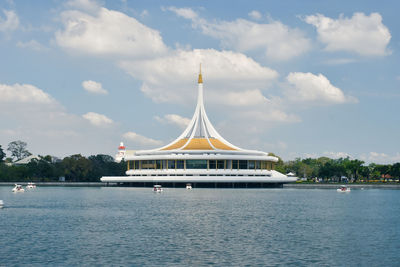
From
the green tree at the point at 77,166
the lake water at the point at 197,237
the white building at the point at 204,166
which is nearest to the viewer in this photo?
the lake water at the point at 197,237

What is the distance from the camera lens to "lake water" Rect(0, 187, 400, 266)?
33.9 m

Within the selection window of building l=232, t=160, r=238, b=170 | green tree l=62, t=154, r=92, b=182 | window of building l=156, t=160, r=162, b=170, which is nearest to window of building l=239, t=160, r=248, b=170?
window of building l=232, t=160, r=238, b=170

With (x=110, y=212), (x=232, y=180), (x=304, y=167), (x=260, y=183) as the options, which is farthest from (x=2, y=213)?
(x=304, y=167)

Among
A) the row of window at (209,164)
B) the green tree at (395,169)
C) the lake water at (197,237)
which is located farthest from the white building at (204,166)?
the lake water at (197,237)

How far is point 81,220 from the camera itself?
178ft

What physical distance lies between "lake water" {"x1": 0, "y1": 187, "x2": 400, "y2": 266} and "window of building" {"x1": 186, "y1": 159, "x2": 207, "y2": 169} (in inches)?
2795

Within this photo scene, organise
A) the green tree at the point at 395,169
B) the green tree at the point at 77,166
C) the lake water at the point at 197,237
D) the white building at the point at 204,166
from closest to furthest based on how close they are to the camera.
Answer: the lake water at the point at 197,237, the white building at the point at 204,166, the green tree at the point at 395,169, the green tree at the point at 77,166

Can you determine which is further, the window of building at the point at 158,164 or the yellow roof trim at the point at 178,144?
the yellow roof trim at the point at 178,144

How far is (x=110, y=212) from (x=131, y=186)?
3438 inches

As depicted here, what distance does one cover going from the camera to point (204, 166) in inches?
5443

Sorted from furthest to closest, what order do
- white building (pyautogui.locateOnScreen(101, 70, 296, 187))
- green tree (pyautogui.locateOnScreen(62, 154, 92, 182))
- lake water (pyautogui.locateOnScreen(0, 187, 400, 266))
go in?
1. green tree (pyautogui.locateOnScreen(62, 154, 92, 182))
2. white building (pyautogui.locateOnScreen(101, 70, 296, 187))
3. lake water (pyautogui.locateOnScreen(0, 187, 400, 266))

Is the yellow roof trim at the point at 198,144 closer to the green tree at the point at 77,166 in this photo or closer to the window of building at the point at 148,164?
the window of building at the point at 148,164

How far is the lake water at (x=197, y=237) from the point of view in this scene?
3388 cm

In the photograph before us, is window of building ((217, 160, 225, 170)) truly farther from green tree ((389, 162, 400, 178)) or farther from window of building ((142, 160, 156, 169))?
green tree ((389, 162, 400, 178))
